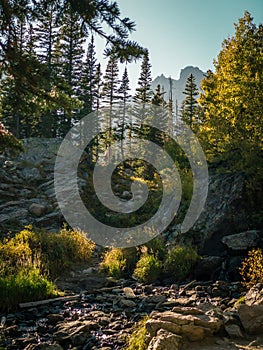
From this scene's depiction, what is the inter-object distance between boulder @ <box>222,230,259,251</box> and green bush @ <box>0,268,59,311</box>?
490 centimetres

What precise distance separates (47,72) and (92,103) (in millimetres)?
28845

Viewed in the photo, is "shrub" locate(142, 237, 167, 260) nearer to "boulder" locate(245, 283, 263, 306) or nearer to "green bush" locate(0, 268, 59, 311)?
"green bush" locate(0, 268, 59, 311)

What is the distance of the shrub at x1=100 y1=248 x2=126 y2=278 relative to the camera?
10.6m

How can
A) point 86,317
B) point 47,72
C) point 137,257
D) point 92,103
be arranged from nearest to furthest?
point 47,72
point 86,317
point 137,257
point 92,103

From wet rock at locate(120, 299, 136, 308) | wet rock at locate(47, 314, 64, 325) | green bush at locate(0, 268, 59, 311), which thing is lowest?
wet rock at locate(120, 299, 136, 308)

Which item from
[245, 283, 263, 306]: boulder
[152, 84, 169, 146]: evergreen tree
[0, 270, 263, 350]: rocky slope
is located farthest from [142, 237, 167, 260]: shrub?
[152, 84, 169, 146]: evergreen tree

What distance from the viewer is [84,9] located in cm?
464

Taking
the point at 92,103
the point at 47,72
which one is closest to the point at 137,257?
the point at 47,72

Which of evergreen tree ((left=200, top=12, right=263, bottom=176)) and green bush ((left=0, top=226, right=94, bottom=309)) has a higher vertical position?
evergreen tree ((left=200, top=12, right=263, bottom=176))

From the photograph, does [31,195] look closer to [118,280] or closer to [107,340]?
[118,280]

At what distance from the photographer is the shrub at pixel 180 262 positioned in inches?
381

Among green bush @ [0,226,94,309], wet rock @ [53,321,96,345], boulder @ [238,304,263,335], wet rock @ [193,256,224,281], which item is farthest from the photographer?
wet rock @ [193,256,224,281]

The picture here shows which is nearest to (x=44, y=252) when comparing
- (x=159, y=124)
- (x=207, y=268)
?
(x=207, y=268)

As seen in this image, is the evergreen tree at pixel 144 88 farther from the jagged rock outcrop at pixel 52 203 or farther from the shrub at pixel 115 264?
the shrub at pixel 115 264
